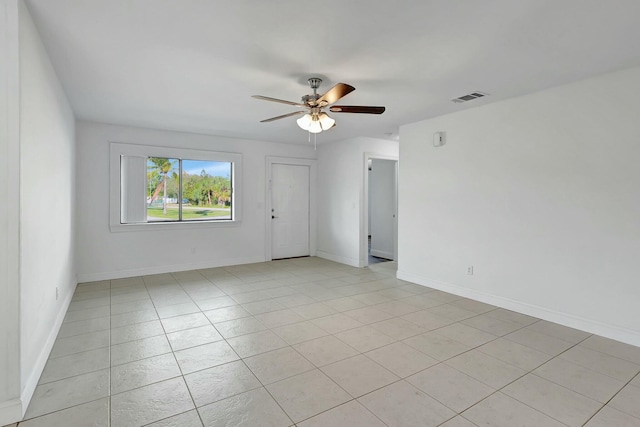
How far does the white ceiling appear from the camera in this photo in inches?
80.4

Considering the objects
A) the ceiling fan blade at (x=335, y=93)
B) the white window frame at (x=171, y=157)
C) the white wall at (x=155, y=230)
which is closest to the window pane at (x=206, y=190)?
the white window frame at (x=171, y=157)

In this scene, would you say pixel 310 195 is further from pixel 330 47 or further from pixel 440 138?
pixel 330 47

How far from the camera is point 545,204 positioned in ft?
11.3

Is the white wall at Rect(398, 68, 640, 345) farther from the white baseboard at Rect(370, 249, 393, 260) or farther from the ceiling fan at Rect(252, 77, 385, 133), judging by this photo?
the white baseboard at Rect(370, 249, 393, 260)

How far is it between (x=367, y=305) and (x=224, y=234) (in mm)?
3267

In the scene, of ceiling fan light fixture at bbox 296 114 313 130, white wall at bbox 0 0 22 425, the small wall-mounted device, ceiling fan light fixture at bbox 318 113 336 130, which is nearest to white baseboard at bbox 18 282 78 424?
white wall at bbox 0 0 22 425

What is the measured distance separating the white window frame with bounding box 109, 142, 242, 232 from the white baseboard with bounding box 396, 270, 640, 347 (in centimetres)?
363

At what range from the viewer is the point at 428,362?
8.44ft

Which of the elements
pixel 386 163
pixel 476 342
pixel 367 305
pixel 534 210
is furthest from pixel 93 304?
pixel 386 163

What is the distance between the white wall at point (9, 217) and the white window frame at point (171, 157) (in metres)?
3.52

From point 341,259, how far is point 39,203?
15.9ft

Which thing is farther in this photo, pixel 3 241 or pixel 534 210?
pixel 534 210

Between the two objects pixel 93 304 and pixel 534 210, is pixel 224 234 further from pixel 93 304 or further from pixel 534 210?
pixel 534 210

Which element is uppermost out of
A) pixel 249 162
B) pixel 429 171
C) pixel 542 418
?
pixel 249 162
